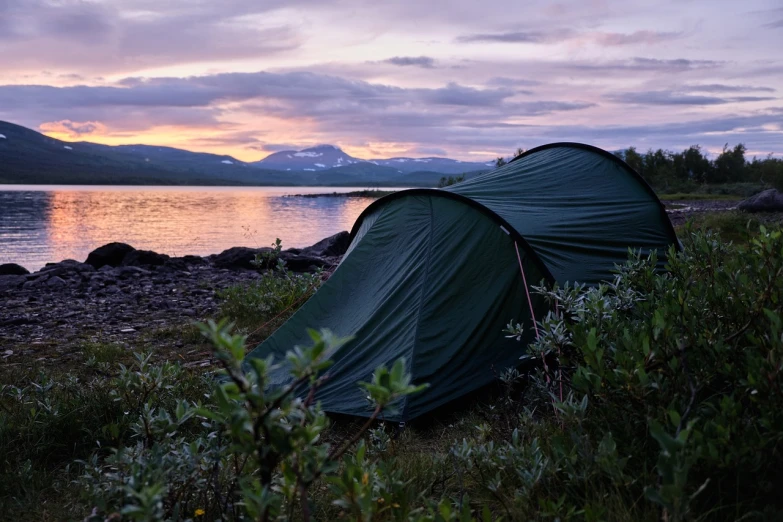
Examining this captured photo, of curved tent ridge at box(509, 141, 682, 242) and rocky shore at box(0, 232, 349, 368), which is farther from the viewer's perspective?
rocky shore at box(0, 232, 349, 368)

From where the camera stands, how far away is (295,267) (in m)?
16.7

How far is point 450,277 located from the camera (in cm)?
630

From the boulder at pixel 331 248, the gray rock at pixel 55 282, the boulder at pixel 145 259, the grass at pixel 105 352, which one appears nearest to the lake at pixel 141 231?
the boulder at pixel 331 248

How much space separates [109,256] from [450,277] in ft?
48.6

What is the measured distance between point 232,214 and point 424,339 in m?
47.4

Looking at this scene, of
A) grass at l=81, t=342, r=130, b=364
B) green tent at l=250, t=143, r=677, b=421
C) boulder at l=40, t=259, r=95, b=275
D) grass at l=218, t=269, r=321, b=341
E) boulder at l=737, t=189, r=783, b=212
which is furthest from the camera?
boulder at l=737, t=189, r=783, b=212

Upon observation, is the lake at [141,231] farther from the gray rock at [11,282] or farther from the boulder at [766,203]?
the boulder at [766,203]

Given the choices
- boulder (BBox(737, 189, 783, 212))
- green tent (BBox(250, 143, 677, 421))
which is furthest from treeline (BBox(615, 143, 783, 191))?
green tent (BBox(250, 143, 677, 421))

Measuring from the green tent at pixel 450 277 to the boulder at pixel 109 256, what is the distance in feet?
42.0

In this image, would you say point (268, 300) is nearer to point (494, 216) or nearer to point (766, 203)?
point (494, 216)

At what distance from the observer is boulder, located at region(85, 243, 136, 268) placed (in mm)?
18375

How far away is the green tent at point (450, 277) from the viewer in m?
6.00

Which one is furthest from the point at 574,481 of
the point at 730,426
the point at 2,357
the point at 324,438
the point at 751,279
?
the point at 2,357

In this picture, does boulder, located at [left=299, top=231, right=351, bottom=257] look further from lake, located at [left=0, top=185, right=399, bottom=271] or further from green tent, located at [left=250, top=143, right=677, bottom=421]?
green tent, located at [left=250, top=143, right=677, bottom=421]
